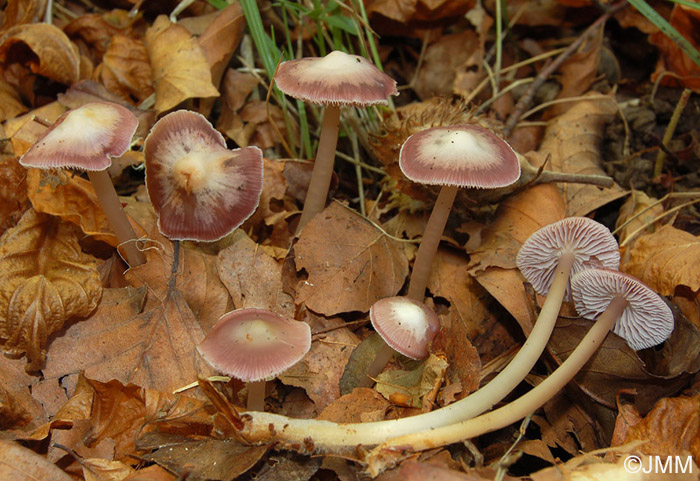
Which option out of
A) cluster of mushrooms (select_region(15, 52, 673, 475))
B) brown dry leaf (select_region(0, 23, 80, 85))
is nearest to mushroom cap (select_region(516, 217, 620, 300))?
cluster of mushrooms (select_region(15, 52, 673, 475))

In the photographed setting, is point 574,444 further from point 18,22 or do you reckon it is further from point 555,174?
point 18,22

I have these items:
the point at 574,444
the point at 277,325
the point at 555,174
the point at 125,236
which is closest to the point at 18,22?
the point at 125,236

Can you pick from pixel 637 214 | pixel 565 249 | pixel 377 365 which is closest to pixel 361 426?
pixel 377 365

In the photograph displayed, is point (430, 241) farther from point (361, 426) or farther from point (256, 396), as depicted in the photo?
point (256, 396)

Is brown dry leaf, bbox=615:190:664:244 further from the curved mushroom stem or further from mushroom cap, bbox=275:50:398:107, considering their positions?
mushroom cap, bbox=275:50:398:107

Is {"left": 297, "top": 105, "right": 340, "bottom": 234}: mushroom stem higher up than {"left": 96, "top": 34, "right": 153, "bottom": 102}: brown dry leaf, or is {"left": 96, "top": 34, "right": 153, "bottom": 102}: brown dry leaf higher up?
{"left": 96, "top": 34, "right": 153, "bottom": 102}: brown dry leaf

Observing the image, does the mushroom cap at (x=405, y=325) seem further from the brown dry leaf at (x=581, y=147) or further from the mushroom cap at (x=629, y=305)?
the brown dry leaf at (x=581, y=147)

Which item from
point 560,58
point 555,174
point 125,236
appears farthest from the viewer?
point 560,58

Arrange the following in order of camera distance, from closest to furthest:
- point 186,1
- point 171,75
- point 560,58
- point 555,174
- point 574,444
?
1. point 574,444
2. point 555,174
3. point 171,75
4. point 186,1
5. point 560,58
